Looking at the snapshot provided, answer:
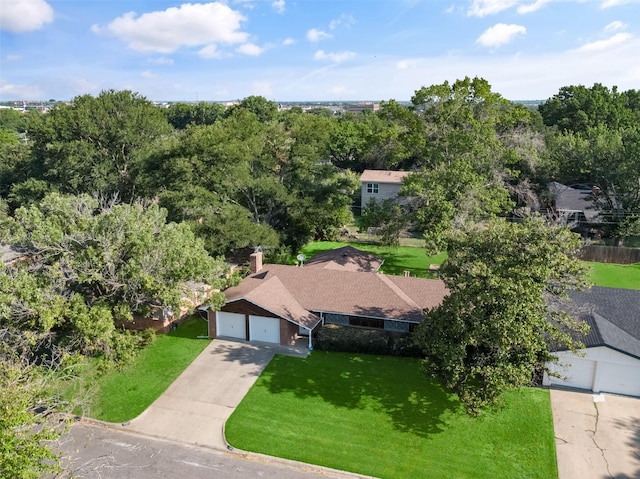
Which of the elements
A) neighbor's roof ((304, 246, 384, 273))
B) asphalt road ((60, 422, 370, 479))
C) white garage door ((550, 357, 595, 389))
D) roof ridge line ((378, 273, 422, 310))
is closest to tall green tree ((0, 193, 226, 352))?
asphalt road ((60, 422, 370, 479))

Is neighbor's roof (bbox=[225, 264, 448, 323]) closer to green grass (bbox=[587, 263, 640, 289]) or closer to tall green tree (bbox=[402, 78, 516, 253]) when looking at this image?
tall green tree (bbox=[402, 78, 516, 253])

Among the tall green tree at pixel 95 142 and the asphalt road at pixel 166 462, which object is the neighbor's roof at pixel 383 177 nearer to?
the tall green tree at pixel 95 142

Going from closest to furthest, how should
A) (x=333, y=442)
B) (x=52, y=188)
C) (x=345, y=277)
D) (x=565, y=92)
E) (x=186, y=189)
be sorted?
(x=333, y=442)
(x=345, y=277)
(x=186, y=189)
(x=52, y=188)
(x=565, y=92)

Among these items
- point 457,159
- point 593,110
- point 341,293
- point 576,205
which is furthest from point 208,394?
point 593,110

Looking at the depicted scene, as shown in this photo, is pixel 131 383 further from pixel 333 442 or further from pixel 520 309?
pixel 520 309

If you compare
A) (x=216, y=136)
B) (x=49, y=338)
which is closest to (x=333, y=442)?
(x=49, y=338)

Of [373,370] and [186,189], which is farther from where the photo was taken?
[186,189]

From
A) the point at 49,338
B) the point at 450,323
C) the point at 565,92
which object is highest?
the point at 565,92
